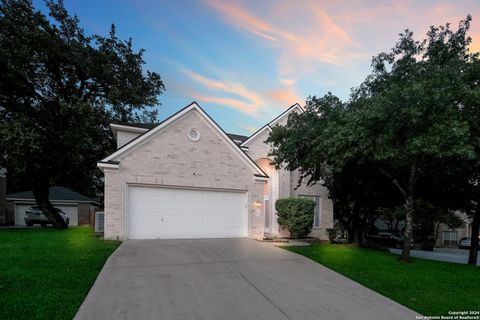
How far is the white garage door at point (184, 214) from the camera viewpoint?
12.5m

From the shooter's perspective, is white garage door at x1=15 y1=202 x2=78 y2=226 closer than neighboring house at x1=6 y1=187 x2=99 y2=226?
No

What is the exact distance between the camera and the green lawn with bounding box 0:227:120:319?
15.5 ft

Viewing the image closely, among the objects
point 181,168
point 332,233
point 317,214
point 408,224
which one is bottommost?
point 332,233

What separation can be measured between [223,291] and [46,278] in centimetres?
375

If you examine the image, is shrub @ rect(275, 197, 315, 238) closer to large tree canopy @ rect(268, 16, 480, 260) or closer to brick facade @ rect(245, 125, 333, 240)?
brick facade @ rect(245, 125, 333, 240)

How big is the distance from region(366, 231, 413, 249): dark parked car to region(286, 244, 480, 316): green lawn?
787 inches

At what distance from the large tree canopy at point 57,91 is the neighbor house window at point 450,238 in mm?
38607

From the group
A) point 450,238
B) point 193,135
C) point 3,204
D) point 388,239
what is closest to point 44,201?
point 3,204

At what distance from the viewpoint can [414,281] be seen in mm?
7633

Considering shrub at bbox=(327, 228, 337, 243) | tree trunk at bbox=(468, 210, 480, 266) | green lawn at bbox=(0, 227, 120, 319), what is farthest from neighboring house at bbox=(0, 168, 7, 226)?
tree trunk at bbox=(468, 210, 480, 266)

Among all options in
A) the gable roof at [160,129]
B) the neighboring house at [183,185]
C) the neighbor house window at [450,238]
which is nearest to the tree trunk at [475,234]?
the neighboring house at [183,185]

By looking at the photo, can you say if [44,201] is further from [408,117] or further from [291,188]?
[408,117]

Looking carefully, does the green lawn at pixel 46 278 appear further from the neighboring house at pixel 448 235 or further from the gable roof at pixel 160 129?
the neighboring house at pixel 448 235

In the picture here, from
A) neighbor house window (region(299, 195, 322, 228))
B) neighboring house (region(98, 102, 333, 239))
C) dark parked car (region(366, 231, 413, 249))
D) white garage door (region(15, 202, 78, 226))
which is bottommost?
dark parked car (region(366, 231, 413, 249))
